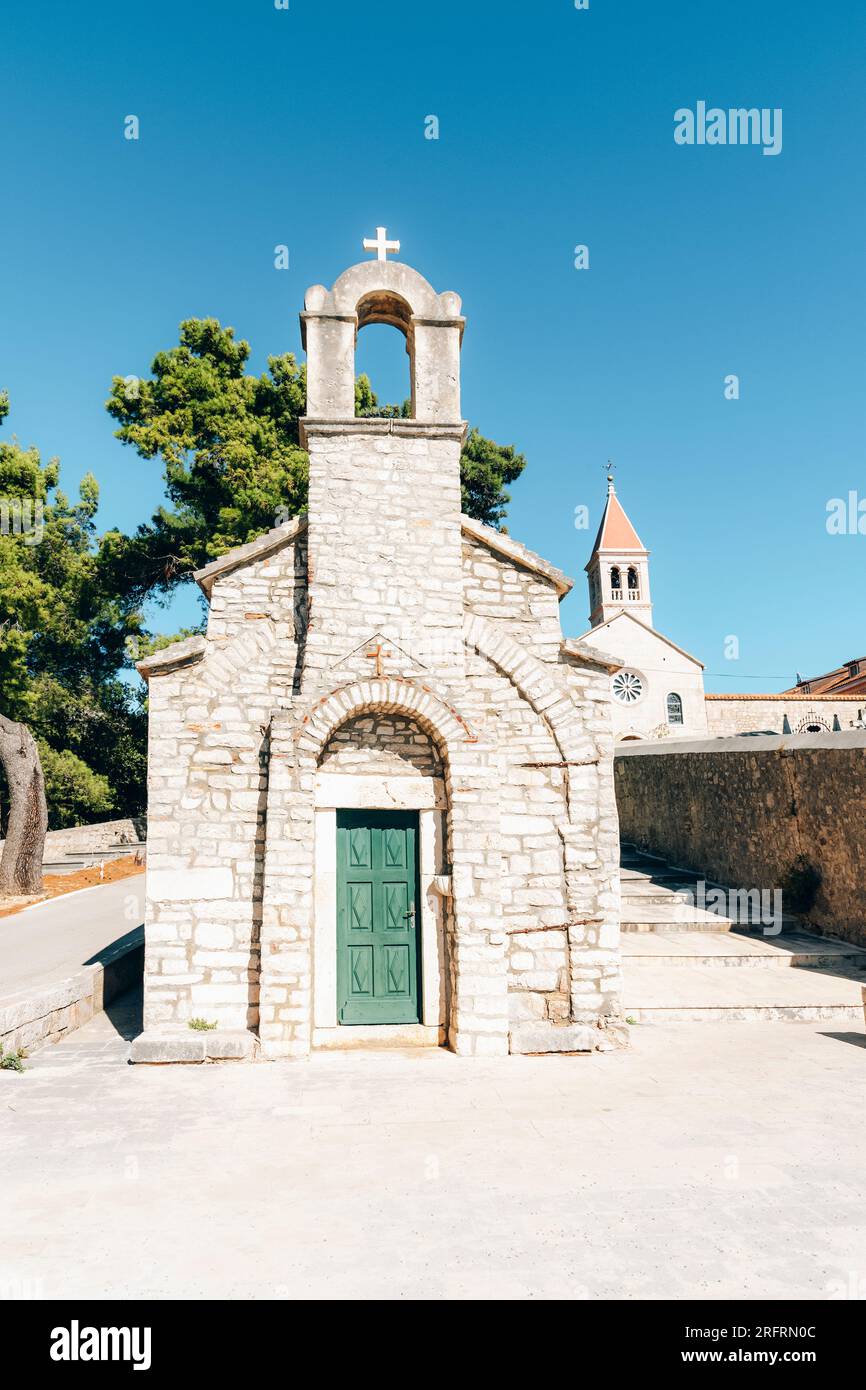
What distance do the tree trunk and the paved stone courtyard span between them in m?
11.4

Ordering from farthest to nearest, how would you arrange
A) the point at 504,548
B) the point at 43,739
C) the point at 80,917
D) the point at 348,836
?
the point at 43,739
the point at 80,917
the point at 504,548
the point at 348,836

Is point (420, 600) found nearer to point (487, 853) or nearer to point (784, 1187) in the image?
point (487, 853)

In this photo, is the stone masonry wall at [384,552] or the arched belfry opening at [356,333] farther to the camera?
the arched belfry opening at [356,333]

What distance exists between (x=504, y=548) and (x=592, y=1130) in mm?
5568

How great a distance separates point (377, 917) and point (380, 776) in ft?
4.55

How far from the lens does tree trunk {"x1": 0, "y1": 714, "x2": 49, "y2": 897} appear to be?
1702cm

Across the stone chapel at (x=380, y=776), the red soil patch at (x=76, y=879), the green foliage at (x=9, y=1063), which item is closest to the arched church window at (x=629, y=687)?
the red soil patch at (x=76, y=879)

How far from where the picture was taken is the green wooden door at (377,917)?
7.43m

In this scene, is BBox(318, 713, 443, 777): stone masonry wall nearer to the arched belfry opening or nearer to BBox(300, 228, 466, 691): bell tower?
BBox(300, 228, 466, 691): bell tower

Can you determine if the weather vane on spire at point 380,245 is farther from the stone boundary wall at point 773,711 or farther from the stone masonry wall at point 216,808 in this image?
the stone boundary wall at point 773,711

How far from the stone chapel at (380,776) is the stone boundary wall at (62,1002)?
1116 mm

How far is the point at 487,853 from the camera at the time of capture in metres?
7.33

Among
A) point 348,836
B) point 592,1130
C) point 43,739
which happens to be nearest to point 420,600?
point 348,836

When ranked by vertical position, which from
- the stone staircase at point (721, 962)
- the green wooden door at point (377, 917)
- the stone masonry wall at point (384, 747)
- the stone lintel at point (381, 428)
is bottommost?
the stone staircase at point (721, 962)
